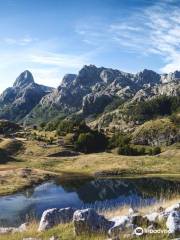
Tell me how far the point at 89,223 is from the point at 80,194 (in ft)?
218

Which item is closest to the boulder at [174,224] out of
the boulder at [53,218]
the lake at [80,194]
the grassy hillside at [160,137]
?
the boulder at [53,218]

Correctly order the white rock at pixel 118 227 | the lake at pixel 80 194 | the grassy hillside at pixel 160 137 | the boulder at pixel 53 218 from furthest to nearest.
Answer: the grassy hillside at pixel 160 137 < the lake at pixel 80 194 < the boulder at pixel 53 218 < the white rock at pixel 118 227

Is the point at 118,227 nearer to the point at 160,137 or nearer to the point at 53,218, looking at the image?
the point at 53,218

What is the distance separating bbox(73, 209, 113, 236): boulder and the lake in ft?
126

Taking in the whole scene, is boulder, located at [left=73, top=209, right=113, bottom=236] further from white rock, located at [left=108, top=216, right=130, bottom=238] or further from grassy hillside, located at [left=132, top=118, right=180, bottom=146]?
grassy hillside, located at [left=132, top=118, right=180, bottom=146]

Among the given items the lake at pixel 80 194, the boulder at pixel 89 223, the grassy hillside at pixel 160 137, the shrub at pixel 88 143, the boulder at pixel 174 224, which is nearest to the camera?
the boulder at pixel 174 224

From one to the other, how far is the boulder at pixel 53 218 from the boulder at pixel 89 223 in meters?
2.57

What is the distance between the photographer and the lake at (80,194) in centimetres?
6575

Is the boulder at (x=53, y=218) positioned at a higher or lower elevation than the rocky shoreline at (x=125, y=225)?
lower

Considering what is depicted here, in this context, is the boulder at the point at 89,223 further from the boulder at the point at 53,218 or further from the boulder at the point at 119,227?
the boulder at the point at 53,218

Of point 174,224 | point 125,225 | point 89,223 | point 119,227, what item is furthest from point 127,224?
point 174,224

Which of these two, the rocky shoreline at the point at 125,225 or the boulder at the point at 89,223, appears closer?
the rocky shoreline at the point at 125,225

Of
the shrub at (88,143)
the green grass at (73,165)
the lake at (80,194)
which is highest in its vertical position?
the shrub at (88,143)

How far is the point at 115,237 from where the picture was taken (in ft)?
49.5
